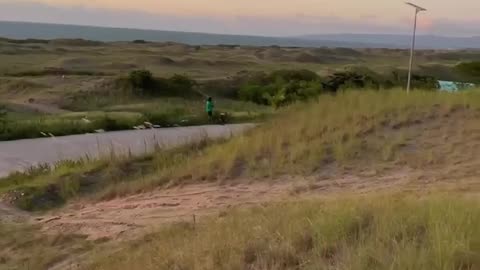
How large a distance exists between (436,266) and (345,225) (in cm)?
119

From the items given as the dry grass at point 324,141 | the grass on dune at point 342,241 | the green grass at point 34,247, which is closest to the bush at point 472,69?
the dry grass at point 324,141

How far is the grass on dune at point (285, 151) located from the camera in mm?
13266

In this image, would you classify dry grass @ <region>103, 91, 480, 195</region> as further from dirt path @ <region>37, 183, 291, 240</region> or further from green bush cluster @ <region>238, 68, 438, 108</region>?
green bush cluster @ <region>238, 68, 438, 108</region>

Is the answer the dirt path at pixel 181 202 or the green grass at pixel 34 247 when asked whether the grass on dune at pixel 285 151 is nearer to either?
the dirt path at pixel 181 202

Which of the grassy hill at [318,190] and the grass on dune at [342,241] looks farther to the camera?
the grassy hill at [318,190]

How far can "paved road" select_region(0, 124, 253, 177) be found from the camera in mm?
18906

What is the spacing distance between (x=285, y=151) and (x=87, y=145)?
31.2 feet

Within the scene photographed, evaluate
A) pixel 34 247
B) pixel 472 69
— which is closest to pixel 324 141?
pixel 34 247

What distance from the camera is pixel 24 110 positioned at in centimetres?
3847

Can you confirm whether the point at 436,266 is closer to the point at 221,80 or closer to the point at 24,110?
the point at 24,110

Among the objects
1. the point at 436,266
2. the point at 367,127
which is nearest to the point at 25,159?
the point at 367,127

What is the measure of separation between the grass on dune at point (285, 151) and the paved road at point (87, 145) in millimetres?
2258

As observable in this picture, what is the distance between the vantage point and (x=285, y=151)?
1405 centimetres

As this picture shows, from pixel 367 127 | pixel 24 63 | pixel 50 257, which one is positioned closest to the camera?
pixel 50 257
